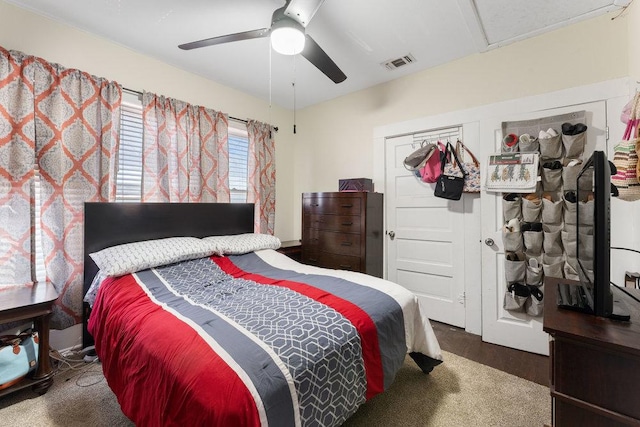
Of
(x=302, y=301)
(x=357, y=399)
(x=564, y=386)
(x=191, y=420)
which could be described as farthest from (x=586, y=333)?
(x=191, y=420)

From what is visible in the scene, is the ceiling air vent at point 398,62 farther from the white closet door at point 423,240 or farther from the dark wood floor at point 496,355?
the dark wood floor at point 496,355

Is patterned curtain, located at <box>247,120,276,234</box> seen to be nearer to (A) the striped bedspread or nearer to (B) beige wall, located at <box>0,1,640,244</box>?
(B) beige wall, located at <box>0,1,640,244</box>

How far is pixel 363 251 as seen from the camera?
2.82 metres

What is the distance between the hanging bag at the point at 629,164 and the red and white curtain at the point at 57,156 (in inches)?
133

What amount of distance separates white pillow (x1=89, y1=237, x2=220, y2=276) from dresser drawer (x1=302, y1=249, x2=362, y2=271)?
1225 mm

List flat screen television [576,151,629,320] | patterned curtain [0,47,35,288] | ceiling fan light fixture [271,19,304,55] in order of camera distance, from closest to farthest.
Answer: flat screen television [576,151,629,320]
ceiling fan light fixture [271,19,304,55]
patterned curtain [0,47,35,288]

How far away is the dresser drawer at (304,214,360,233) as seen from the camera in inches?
113

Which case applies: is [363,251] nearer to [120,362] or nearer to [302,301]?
[302,301]

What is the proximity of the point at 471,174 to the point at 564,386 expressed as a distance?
2.01 metres

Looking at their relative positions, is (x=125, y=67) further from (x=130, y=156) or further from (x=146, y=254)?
(x=146, y=254)

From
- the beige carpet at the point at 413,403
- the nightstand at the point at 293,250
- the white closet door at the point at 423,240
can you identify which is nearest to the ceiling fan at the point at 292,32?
the white closet door at the point at 423,240

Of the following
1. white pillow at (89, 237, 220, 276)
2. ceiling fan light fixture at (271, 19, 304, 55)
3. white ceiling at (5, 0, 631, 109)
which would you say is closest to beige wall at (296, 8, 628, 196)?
white ceiling at (5, 0, 631, 109)

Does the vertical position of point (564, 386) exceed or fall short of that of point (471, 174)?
it falls short

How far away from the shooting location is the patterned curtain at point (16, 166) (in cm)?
185
